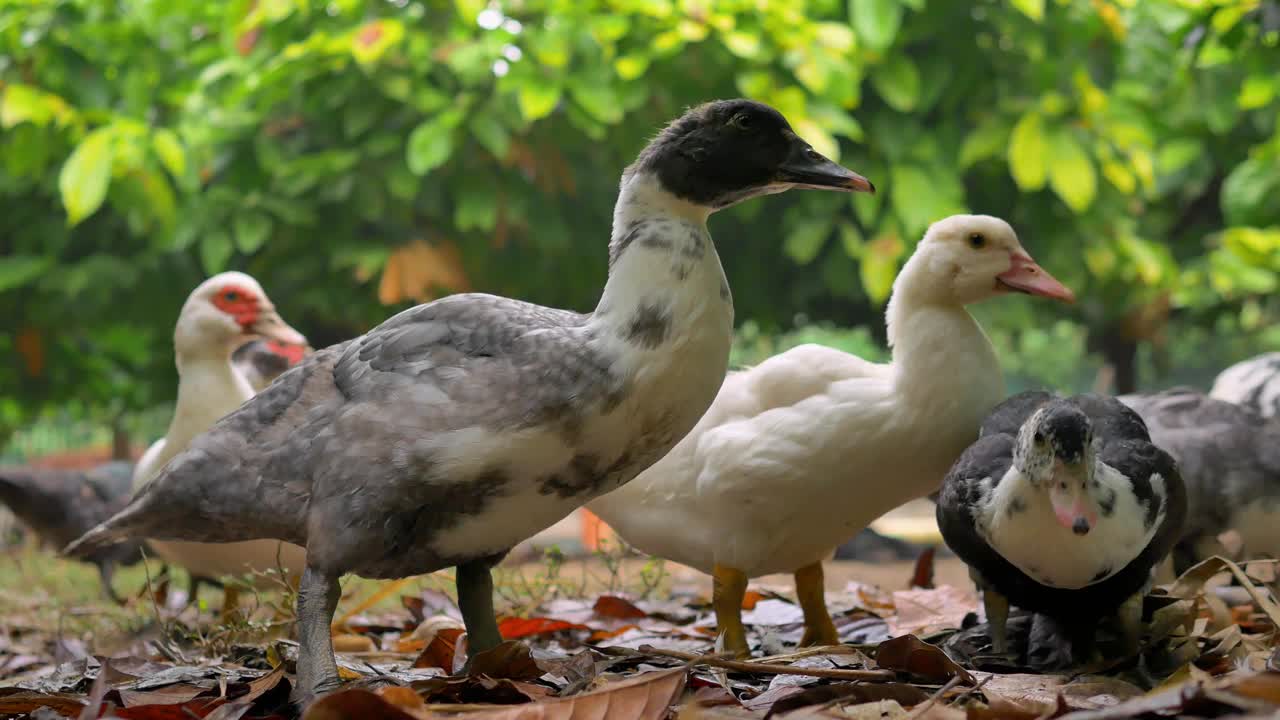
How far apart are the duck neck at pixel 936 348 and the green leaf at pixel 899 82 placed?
175cm

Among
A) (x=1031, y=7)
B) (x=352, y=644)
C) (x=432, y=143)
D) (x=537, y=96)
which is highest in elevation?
(x=1031, y=7)

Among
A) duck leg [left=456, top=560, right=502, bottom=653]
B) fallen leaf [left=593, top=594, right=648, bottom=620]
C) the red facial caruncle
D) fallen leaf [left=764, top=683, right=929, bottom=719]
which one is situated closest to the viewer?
fallen leaf [left=764, top=683, right=929, bottom=719]

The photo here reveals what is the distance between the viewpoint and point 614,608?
245 centimetres

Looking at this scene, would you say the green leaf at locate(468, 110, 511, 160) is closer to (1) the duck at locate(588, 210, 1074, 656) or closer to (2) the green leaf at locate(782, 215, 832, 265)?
(2) the green leaf at locate(782, 215, 832, 265)

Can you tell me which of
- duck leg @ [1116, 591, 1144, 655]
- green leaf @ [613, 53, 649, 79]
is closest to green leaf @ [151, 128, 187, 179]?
green leaf @ [613, 53, 649, 79]

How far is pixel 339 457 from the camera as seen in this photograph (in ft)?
5.09

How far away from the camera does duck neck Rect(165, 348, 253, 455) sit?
2607 millimetres

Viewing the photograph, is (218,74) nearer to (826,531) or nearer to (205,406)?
(205,406)

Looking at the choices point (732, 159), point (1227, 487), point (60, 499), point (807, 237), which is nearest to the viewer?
point (732, 159)

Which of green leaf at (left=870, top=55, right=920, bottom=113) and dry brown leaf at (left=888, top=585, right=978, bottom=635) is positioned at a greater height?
green leaf at (left=870, top=55, right=920, bottom=113)

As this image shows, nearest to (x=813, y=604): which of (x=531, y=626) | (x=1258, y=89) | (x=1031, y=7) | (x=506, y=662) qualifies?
(x=531, y=626)

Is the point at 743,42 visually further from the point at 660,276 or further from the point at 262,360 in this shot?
the point at 660,276

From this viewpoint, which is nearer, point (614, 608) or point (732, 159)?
point (732, 159)

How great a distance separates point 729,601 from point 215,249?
2.37m
